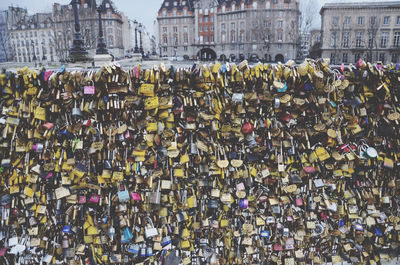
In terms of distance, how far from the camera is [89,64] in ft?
49.9

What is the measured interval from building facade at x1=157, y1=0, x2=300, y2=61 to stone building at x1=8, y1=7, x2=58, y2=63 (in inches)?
1419

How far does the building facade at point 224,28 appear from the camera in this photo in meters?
51.7

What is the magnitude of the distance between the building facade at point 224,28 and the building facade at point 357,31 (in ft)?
20.9

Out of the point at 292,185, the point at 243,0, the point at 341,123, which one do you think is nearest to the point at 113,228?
the point at 292,185

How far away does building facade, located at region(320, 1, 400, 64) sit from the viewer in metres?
44.4

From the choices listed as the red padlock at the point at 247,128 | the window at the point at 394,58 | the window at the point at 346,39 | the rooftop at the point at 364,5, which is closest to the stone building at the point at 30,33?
the rooftop at the point at 364,5

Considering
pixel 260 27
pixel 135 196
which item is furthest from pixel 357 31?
pixel 135 196

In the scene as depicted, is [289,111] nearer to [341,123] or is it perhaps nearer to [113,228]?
[341,123]

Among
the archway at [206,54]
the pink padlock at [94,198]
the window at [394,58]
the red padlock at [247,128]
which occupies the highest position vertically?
the archway at [206,54]

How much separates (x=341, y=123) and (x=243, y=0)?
59.7 m

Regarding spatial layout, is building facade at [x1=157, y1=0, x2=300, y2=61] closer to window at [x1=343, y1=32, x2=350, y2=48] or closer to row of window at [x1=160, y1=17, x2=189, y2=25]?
row of window at [x1=160, y1=17, x2=189, y2=25]

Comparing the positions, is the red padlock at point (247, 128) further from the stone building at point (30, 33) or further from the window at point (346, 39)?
the stone building at point (30, 33)

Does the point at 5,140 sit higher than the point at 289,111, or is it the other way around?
the point at 289,111

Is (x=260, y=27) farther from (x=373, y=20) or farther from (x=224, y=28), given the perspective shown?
(x=224, y=28)
